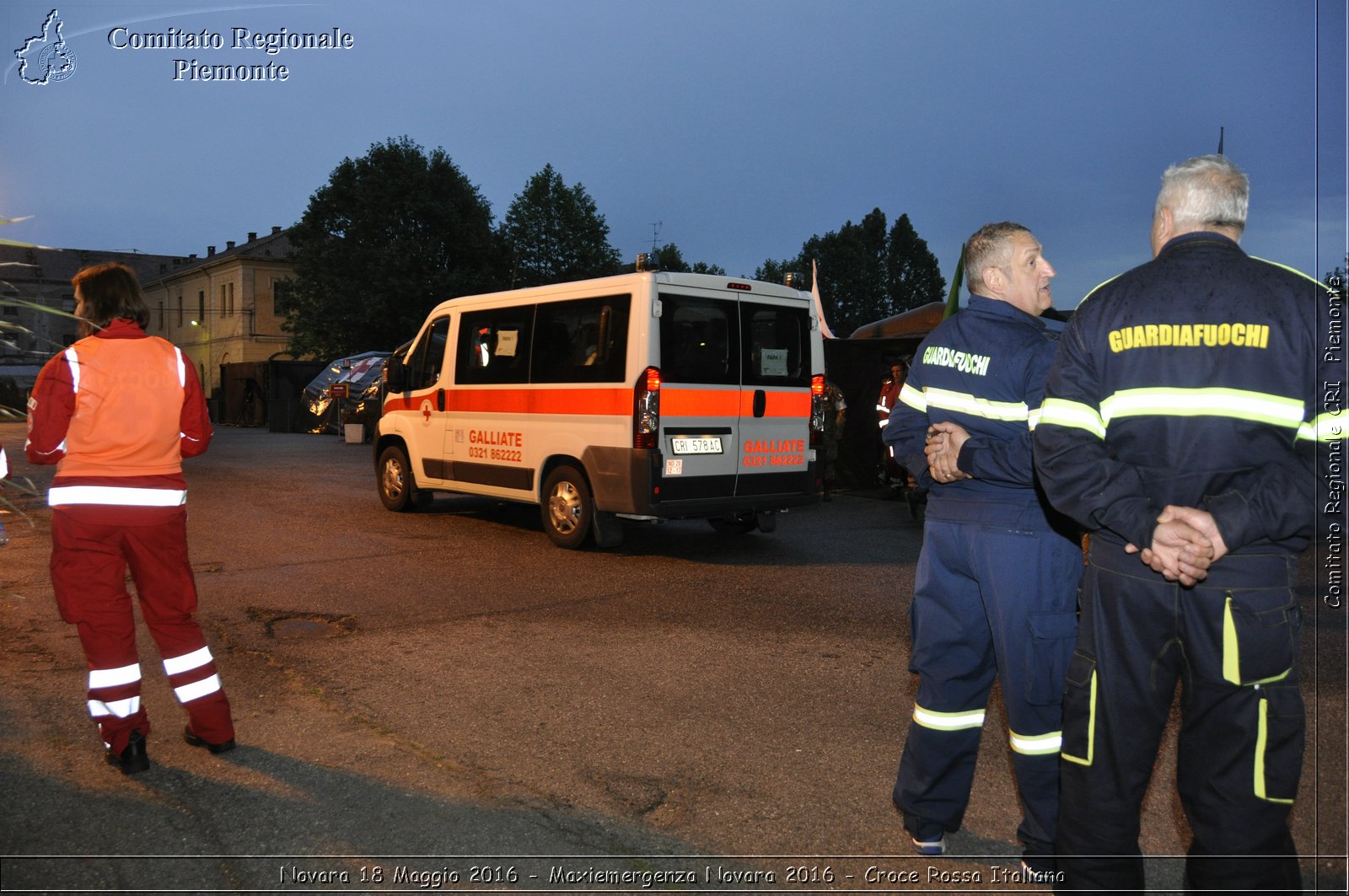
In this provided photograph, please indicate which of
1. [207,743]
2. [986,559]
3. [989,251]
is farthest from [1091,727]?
[207,743]

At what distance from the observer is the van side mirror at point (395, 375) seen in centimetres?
1183

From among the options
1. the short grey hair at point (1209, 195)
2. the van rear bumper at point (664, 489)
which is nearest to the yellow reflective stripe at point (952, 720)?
the short grey hair at point (1209, 195)

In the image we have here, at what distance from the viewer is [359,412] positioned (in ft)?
87.5

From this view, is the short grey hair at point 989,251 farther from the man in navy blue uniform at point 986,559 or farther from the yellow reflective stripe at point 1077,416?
the yellow reflective stripe at point 1077,416

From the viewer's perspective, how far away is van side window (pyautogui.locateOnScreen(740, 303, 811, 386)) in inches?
374

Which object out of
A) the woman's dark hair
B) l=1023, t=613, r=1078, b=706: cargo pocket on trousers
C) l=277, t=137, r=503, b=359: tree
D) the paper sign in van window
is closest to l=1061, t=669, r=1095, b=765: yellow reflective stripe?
l=1023, t=613, r=1078, b=706: cargo pocket on trousers

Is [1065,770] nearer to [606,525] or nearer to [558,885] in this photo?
[558,885]

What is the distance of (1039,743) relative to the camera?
3.12 metres

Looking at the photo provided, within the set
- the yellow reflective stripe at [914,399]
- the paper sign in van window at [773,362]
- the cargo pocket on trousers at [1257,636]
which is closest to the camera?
the cargo pocket on trousers at [1257,636]

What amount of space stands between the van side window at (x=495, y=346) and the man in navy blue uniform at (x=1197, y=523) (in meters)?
7.83

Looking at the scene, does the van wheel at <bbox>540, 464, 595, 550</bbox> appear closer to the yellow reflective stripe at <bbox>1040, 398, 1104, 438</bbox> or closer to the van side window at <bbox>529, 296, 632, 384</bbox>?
the van side window at <bbox>529, 296, 632, 384</bbox>

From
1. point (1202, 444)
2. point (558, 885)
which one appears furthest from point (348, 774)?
point (1202, 444)

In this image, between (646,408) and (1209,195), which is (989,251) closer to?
(1209,195)

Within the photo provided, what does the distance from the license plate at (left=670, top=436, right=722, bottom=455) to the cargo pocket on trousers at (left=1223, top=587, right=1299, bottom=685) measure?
21.9ft
